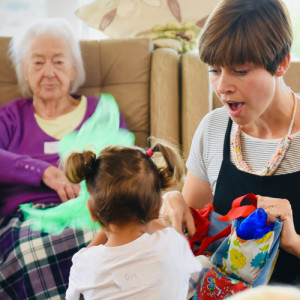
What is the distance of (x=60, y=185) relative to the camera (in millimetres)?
1933

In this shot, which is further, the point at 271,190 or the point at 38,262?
the point at 38,262

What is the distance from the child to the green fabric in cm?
43

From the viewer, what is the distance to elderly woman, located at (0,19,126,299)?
1717mm

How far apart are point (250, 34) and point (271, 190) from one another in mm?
436

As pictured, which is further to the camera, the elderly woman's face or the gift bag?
the elderly woman's face

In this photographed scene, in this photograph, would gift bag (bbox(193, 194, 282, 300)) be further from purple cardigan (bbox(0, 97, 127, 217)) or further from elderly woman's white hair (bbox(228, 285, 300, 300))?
purple cardigan (bbox(0, 97, 127, 217))

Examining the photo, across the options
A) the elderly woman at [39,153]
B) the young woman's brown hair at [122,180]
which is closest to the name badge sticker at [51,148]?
the elderly woman at [39,153]

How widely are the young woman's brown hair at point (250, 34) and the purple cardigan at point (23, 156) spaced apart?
3.54 feet

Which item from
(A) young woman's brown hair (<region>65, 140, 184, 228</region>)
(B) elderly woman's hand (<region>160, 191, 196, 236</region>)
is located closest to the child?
(A) young woman's brown hair (<region>65, 140, 184, 228</region>)

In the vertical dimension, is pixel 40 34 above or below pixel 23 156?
above

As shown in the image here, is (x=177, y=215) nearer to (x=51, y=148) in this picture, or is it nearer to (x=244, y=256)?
(x=244, y=256)

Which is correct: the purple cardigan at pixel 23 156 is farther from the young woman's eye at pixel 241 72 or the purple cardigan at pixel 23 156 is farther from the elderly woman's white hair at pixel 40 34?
the young woman's eye at pixel 241 72

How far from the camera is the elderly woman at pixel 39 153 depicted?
1717 millimetres

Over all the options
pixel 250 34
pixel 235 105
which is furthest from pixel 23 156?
pixel 250 34
